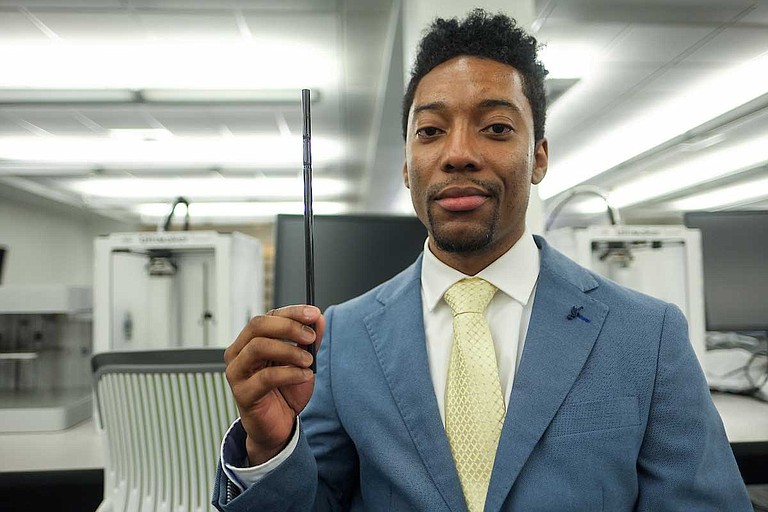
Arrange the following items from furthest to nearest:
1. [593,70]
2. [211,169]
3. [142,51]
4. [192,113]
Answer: [211,169] < [192,113] < [593,70] < [142,51]

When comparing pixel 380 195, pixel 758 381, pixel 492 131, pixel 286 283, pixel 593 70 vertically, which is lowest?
pixel 758 381

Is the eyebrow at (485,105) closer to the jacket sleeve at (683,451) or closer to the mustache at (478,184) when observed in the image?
the mustache at (478,184)

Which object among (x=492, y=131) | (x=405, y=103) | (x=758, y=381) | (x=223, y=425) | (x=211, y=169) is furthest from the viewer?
(x=211, y=169)

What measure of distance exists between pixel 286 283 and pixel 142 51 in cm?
249

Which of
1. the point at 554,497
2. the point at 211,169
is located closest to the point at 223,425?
the point at 554,497

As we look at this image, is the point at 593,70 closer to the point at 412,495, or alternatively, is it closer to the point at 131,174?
the point at 412,495

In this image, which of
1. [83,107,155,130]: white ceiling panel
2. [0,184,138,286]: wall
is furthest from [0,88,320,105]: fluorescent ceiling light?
[0,184,138,286]: wall

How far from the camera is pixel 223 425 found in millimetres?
1004

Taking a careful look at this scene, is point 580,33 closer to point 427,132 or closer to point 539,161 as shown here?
point 539,161

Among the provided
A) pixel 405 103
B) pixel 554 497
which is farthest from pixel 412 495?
pixel 405 103

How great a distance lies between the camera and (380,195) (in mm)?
6293

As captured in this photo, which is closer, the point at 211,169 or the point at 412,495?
the point at 412,495

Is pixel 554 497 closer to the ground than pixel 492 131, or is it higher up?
closer to the ground

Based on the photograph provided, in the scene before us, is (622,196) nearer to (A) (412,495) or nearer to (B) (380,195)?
(B) (380,195)
